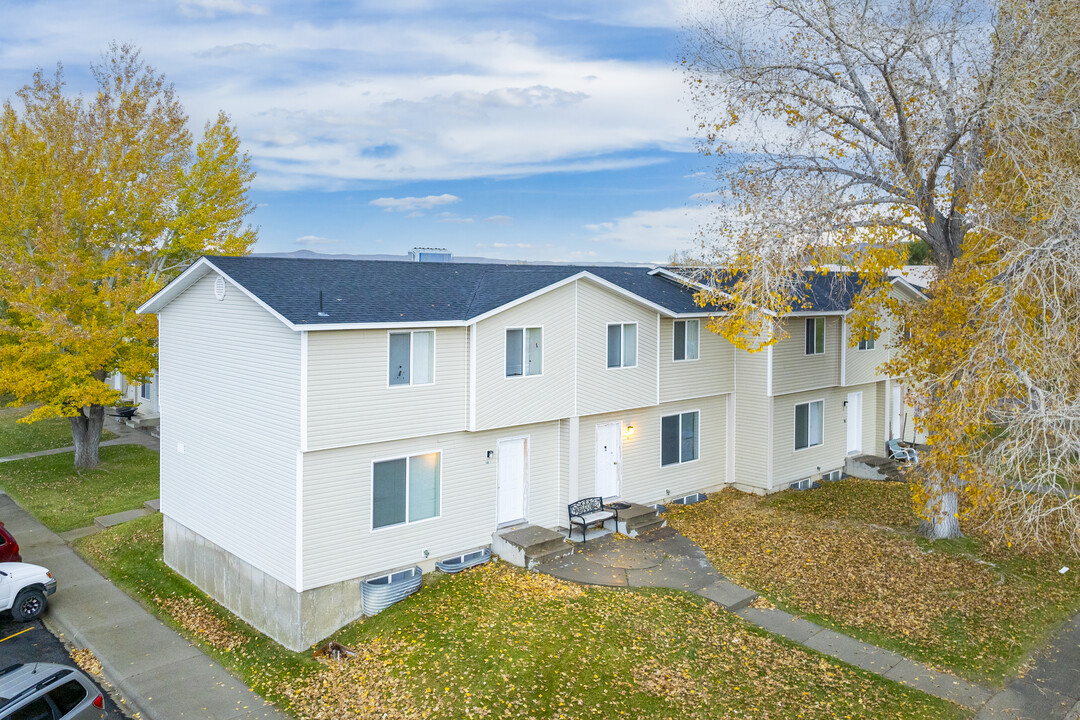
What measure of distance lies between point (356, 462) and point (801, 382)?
14.1 m

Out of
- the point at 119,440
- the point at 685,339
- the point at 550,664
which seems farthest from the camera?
the point at 119,440

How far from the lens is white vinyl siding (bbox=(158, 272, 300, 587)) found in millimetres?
13875

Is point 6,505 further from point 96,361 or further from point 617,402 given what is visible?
point 617,402

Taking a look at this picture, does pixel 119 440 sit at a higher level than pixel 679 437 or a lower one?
lower

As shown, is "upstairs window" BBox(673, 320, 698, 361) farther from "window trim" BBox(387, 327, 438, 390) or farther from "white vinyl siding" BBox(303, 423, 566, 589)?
"window trim" BBox(387, 327, 438, 390)

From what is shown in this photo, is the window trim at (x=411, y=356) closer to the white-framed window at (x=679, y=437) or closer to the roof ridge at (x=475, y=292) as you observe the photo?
the roof ridge at (x=475, y=292)

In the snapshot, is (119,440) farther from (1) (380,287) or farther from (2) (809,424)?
(2) (809,424)

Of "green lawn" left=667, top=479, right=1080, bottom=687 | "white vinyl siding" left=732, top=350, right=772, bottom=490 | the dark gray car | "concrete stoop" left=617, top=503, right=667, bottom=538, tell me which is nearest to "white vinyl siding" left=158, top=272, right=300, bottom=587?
the dark gray car

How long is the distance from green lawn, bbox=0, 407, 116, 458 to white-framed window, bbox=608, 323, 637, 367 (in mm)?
26250

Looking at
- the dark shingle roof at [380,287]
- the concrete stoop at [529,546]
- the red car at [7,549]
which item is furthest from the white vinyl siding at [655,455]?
the red car at [7,549]

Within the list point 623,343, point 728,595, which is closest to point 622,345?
point 623,343

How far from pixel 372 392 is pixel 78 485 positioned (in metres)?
17.2

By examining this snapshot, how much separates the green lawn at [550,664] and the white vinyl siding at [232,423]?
1.92 metres

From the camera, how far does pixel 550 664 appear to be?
457 inches
